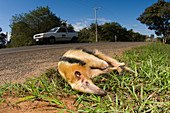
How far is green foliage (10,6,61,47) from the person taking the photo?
1766 centimetres

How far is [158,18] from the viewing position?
68.3 ft

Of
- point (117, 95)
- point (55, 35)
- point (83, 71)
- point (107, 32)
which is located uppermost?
point (107, 32)

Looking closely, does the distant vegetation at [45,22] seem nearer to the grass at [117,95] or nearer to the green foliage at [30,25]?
the green foliage at [30,25]

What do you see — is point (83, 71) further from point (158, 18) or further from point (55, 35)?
point (158, 18)

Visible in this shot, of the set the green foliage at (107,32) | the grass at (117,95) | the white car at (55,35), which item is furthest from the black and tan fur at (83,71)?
the green foliage at (107,32)

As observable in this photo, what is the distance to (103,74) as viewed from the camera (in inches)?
84.1

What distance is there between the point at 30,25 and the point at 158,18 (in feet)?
73.2

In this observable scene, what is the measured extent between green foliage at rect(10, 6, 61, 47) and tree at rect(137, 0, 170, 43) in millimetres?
17577

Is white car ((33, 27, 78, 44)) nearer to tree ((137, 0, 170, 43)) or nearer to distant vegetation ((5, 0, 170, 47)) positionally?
distant vegetation ((5, 0, 170, 47))

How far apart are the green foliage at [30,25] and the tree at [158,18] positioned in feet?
57.7

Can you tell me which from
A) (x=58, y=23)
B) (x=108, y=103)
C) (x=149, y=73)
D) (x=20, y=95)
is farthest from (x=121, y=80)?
(x=58, y=23)

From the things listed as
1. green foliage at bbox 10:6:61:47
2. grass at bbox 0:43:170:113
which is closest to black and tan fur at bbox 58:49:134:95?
grass at bbox 0:43:170:113

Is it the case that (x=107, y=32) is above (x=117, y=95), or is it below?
above

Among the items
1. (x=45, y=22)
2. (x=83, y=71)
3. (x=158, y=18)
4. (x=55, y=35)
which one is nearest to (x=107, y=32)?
(x=158, y=18)
